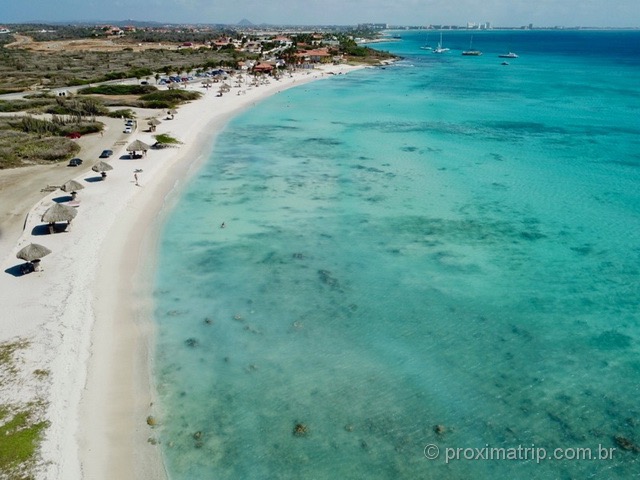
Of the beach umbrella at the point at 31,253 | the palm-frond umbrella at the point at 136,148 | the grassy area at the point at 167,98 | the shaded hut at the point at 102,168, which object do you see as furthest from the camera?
the grassy area at the point at 167,98

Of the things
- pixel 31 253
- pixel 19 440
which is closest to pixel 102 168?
pixel 31 253

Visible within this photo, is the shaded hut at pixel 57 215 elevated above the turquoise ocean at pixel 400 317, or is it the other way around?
the shaded hut at pixel 57 215

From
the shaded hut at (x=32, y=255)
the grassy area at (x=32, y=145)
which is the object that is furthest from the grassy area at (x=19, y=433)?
the grassy area at (x=32, y=145)

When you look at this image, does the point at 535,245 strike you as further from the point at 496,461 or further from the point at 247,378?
the point at 247,378

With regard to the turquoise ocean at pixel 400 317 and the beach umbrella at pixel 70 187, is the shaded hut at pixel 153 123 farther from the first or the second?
the beach umbrella at pixel 70 187

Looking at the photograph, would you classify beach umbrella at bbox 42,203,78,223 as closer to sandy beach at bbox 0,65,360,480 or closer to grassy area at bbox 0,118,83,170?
sandy beach at bbox 0,65,360,480

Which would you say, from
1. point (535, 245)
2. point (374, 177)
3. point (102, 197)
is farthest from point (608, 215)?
point (102, 197)

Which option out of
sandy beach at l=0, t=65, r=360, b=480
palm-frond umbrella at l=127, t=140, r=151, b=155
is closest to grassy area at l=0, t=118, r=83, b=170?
sandy beach at l=0, t=65, r=360, b=480
